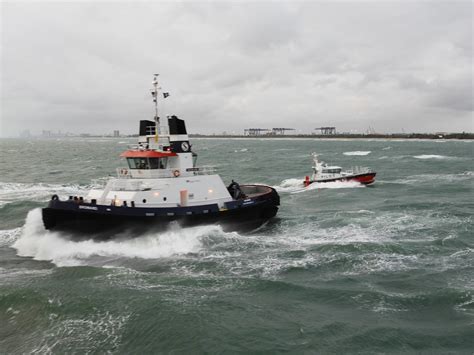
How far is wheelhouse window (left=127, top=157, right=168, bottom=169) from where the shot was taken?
2167cm

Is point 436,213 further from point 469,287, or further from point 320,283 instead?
point 320,283

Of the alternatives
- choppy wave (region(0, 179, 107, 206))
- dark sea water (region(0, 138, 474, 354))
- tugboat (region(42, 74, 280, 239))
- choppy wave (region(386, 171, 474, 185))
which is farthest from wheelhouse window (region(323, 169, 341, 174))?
choppy wave (region(0, 179, 107, 206))

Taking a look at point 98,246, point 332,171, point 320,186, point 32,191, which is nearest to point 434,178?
point 332,171

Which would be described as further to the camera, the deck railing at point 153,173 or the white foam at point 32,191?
the white foam at point 32,191

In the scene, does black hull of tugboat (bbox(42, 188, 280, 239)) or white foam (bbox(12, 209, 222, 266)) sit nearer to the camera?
white foam (bbox(12, 209, 222, 266))

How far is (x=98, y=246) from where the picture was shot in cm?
1866

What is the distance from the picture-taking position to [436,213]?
26.2 m

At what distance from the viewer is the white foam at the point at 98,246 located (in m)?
18.2

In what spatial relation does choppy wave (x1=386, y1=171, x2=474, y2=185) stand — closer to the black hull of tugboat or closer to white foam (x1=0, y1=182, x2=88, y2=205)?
the black hull of tugboat

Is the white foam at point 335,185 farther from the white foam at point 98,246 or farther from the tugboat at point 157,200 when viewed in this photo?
the white foam at point 98,246

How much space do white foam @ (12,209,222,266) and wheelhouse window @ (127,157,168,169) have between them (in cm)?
390

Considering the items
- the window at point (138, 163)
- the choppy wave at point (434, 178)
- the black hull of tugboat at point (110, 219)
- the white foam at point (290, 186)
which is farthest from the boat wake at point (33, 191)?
the choppy wave at point (434, 178)

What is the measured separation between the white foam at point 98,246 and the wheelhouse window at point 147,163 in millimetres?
3902

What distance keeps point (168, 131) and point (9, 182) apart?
3285cm
